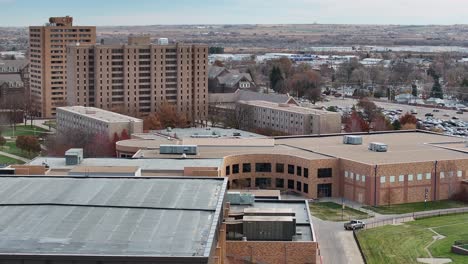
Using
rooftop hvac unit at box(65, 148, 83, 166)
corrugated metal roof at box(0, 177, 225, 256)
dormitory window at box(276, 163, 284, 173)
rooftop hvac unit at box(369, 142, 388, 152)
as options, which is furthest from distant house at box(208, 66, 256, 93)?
corrugated metal roof at box(0, 177, 225, 256)

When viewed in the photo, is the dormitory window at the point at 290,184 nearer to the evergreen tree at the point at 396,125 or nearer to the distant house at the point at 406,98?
the evergreen tree at the point at 396,125

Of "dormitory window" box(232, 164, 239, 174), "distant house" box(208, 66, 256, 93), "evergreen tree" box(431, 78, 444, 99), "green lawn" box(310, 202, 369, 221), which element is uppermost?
"distant house" box(208, 66, 256, 93)

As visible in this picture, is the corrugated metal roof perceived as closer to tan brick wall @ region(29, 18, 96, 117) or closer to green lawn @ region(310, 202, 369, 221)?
green lawn @ region(310, 202, 369, 221)

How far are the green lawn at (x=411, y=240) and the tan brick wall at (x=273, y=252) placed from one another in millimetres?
5961

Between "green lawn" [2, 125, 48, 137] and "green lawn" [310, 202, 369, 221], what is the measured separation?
3861 cm

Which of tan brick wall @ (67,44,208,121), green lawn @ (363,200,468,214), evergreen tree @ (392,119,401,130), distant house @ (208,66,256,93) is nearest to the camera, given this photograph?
green lawn @ (363,200,468,214)

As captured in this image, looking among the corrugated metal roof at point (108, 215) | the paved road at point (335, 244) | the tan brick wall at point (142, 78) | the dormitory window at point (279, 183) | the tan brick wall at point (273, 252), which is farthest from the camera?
the tan brick wall at point (142, 78)

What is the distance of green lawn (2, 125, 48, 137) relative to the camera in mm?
81812

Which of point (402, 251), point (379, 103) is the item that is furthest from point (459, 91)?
point (402, 251)

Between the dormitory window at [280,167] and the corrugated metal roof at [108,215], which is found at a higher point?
the corrugated metal roof at [108,215]

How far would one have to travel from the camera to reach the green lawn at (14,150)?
6938 centimetres

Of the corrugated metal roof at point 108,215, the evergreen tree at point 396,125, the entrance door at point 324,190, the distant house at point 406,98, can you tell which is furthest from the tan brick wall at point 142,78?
the corrugated metal roof at point 108,215

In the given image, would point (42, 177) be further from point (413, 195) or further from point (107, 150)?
point (107, 150)

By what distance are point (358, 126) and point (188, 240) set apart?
167 feet
